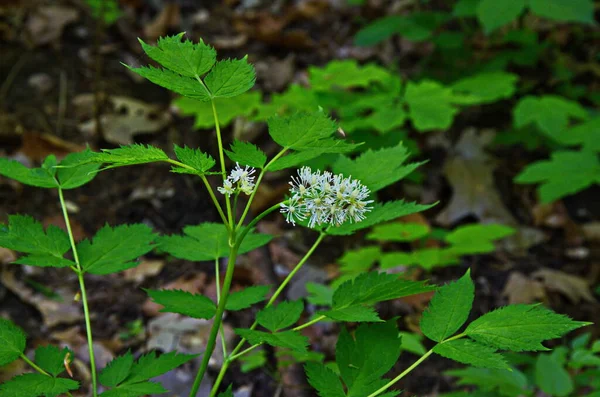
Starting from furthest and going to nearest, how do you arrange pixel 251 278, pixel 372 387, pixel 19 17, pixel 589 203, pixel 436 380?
1. pixel 19 17
2. pixel 589 203
3. pixel 251 278
4. pixel 436 380
5. pixel 372 387

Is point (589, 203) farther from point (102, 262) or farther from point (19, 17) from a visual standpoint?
point (19, 17)

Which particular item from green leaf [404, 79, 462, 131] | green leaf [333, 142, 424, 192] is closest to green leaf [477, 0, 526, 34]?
green leaf [404, 79, 462, 131]

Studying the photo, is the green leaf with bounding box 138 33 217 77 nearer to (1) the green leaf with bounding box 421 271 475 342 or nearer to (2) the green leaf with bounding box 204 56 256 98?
(2) the green leaf with bounding box 204 56 256 98

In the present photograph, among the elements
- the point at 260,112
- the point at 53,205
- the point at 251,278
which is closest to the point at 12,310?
the point at 53,205

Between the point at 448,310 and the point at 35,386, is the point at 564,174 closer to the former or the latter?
the point at 448,310

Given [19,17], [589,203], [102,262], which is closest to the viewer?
[102,262]

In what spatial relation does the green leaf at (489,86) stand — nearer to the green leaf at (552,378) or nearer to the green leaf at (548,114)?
the green leaf at (548,114)
